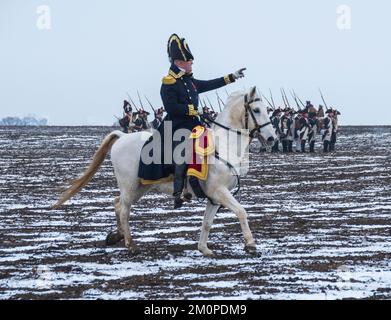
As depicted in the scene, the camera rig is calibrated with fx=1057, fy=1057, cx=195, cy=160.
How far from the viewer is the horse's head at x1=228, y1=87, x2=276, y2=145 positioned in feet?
40.0

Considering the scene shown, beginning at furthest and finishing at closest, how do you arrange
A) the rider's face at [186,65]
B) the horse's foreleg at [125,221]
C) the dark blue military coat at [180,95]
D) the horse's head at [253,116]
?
the horse's foreleg at [125,221], the rider's face at [186,65], the dark blue military coat at [180,95], the horse's head at [253,116]

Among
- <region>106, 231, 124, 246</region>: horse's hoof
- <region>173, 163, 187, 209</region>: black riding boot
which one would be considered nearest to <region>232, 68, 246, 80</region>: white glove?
<region>173, 163, 187, 209</region>: black riding boot

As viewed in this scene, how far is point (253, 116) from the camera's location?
40.2 feet

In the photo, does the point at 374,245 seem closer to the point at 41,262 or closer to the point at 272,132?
the point at 272,132

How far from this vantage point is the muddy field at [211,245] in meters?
9.90

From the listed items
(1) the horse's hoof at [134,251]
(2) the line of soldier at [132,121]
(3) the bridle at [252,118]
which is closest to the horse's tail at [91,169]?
(1) the horse's hoof at [134,251]

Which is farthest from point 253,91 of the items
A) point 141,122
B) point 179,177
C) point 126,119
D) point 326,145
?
point 141,122

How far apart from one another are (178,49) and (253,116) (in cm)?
121

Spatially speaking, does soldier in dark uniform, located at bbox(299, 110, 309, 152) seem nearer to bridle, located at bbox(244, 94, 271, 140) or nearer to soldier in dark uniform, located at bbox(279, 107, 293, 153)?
soldier in dark uniform, located at bbox(279, 107, 293, 153)

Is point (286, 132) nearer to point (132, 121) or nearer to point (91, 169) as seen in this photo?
point (132, 121)

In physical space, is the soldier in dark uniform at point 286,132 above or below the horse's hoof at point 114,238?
below

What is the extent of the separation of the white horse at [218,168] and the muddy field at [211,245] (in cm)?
31

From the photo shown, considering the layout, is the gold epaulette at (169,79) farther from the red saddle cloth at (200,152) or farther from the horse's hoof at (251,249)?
the horse's hoof at (251,249)

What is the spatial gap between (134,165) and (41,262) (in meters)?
1.88
